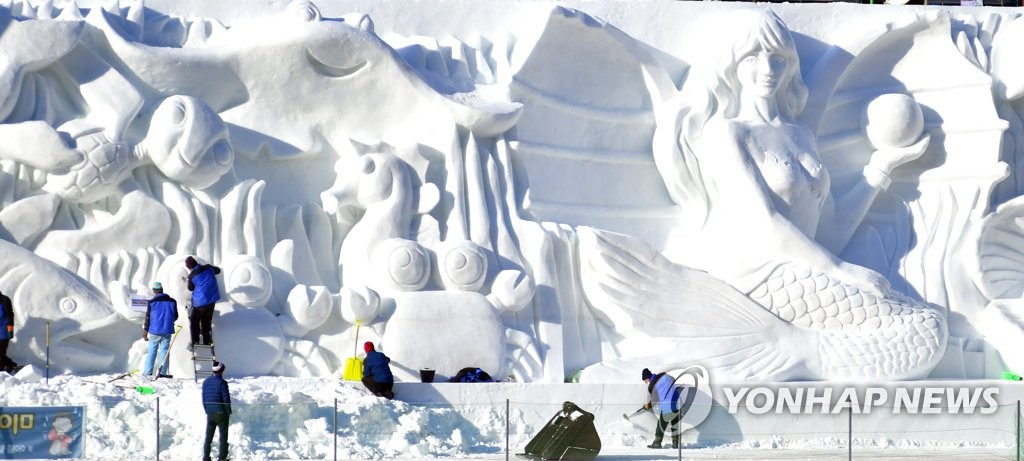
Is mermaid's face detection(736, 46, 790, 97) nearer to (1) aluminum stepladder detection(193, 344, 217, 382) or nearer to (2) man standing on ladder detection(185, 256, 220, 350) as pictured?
(2) man standing on ladder detection(185, 256, 220, 350)

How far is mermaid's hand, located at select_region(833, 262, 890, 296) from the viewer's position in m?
16.0

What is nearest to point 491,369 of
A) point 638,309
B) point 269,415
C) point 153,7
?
point 638,309

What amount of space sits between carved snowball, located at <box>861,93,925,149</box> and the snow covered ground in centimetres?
338

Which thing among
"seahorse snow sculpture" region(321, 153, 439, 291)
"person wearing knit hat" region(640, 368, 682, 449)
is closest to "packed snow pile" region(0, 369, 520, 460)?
"person wearing knit hat" region(640, 368, 682, 449)

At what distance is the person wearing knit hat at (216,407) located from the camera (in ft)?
38.7

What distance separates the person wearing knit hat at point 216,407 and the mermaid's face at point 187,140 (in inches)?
125

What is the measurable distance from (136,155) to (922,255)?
715 centimetres

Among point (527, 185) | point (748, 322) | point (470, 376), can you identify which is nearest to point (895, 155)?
point (748, 322)

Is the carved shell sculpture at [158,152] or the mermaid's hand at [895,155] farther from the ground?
the mermaid's hand at [895,155]

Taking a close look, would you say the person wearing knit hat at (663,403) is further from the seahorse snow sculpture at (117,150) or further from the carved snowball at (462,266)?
the seahorse snow sculpture at (117,150)

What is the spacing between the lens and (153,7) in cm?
1552

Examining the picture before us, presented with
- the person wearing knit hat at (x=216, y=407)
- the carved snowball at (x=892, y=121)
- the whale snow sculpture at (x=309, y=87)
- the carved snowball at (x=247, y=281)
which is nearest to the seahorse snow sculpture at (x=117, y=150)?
the whale snow sculpture at (x=309, y=87)

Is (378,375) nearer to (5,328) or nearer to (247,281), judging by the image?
(247,281)

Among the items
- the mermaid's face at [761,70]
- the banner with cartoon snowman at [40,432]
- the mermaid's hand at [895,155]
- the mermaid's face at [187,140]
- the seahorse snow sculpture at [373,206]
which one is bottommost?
the banner with cartoon snowman at [40,432]
